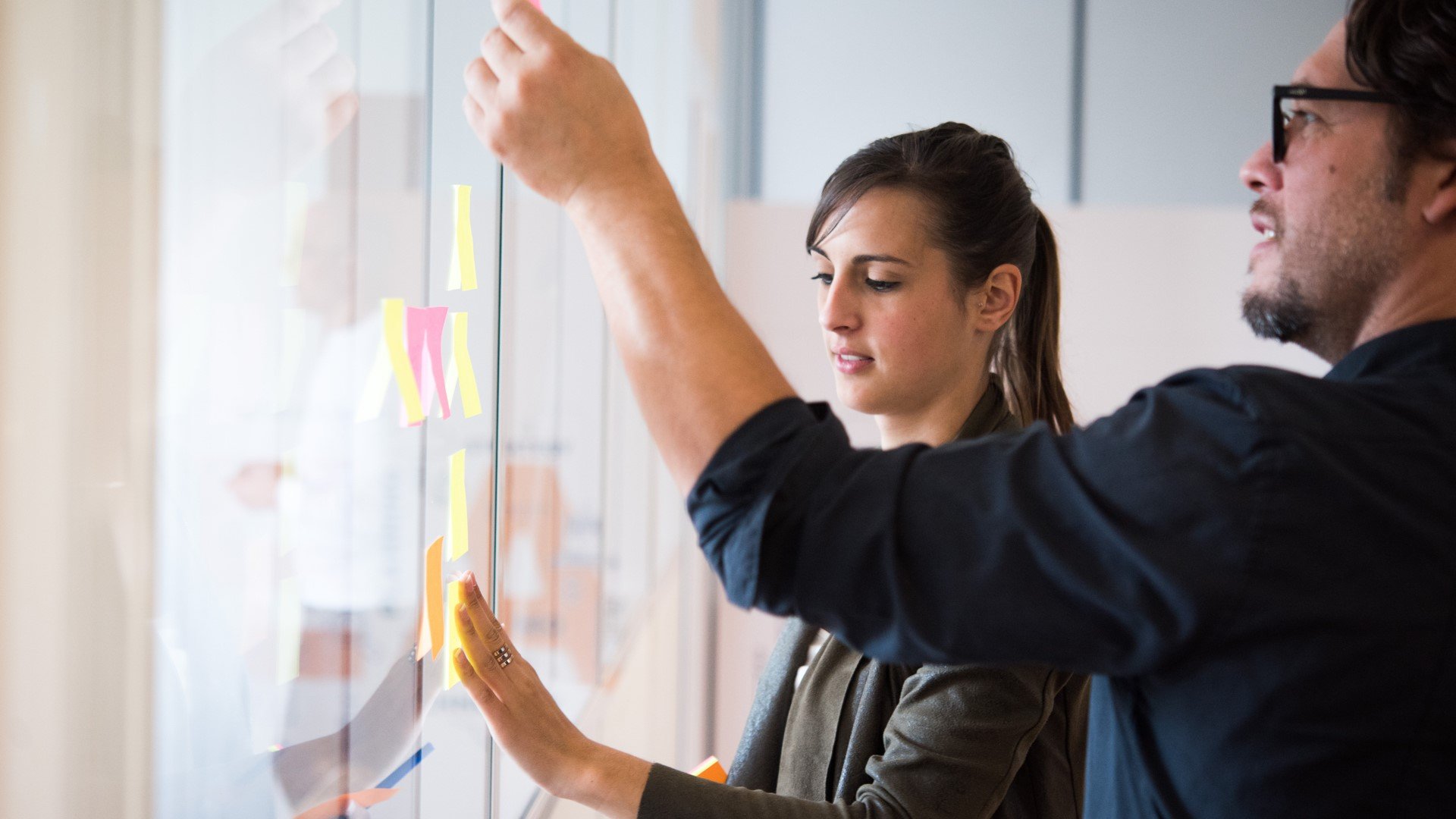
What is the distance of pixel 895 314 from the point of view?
1.22 m

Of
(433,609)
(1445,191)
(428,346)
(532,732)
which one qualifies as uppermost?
(1445,191)

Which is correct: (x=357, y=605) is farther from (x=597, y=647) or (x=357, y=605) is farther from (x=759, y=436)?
(x=597, y=647)

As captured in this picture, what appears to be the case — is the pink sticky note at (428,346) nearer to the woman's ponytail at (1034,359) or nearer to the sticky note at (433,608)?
the sticky note at (433,608)

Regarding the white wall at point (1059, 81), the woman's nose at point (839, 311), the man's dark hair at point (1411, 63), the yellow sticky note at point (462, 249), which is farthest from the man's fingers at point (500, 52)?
the white wall at point (1059, 81)

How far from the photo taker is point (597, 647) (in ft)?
6.25

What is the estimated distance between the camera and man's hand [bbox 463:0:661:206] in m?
0.64

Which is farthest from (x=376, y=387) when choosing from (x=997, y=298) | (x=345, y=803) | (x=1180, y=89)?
(x=1180, y=89)

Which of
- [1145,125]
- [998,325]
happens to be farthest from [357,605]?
[1145,125]

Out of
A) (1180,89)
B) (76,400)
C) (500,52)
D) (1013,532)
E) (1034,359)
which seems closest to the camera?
(76,400)

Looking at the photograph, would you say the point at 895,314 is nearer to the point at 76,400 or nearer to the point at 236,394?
the point at 236,394

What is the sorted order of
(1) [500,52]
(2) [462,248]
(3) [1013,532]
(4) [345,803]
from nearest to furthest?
(3) [1013,532]
(1) [500,52]
(4) [345,803]
(2) [462,248]

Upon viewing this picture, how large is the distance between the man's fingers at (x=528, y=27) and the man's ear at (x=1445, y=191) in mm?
547

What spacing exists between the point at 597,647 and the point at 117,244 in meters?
1.52

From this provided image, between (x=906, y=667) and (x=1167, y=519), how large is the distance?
537 mm
